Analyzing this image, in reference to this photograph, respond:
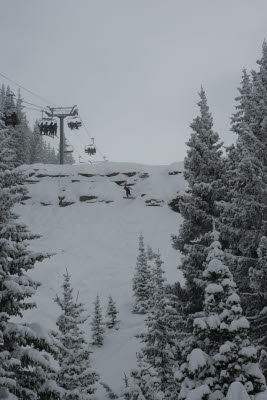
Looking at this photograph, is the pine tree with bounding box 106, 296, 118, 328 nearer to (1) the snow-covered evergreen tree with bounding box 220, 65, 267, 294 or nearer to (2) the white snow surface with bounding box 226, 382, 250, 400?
(1) the snow-covered evergreen tree with bounding box 220, 65, 267, 294

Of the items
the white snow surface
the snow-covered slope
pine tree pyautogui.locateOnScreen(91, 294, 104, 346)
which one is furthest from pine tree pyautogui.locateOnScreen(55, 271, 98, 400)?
pine tree pyautogui.locateOnScreen(91, 294, 104, 346)

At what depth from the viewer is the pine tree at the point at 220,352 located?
Answer: 7.29m

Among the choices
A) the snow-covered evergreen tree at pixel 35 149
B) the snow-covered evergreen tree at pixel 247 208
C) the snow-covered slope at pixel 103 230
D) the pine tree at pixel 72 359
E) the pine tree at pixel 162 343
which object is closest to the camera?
the pine tree at pixel 72 359

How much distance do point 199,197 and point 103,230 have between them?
24690 mm

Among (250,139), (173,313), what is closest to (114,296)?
(173,313)

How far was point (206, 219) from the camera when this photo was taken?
1329cm

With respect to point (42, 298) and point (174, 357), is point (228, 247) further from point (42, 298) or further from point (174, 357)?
point (42, 298)

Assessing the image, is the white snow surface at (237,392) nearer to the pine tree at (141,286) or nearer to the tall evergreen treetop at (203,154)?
the tall evergreen treetop at (203,154)

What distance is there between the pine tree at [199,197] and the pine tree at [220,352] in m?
4.60

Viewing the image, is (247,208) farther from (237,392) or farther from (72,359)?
(72,359)

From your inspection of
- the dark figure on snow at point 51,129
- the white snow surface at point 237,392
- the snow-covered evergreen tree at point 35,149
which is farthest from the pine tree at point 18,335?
the snow-covered evergreen tree at point 35,149

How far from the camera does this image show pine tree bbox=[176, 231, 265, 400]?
729cm

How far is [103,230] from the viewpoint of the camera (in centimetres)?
3719

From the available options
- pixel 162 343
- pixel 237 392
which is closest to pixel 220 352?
pixel 237 392
